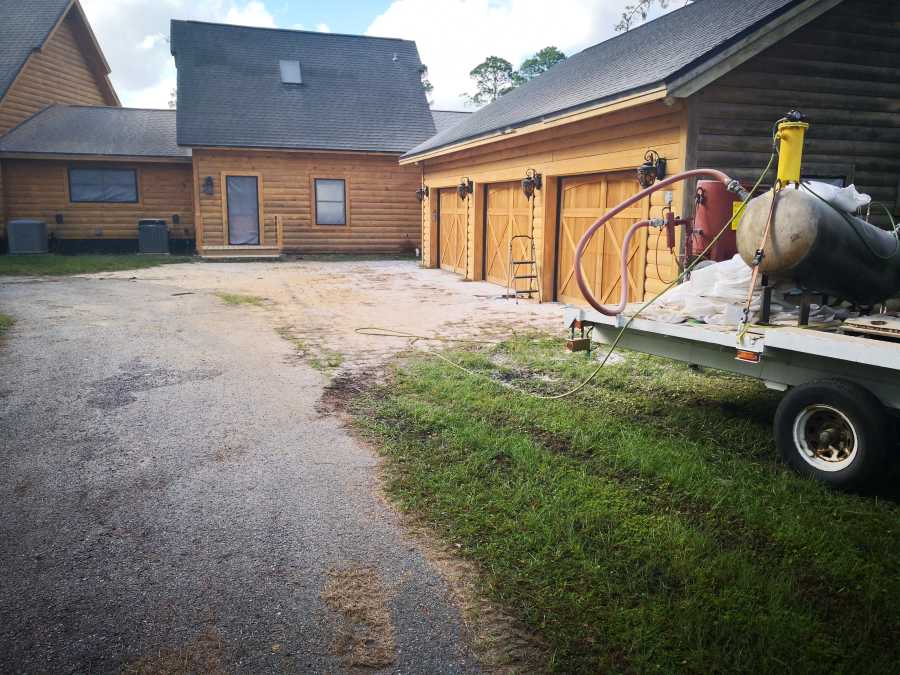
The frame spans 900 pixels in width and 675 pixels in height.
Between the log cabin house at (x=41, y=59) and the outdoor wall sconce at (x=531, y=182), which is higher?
the log cabin house at (x=41, y=59)

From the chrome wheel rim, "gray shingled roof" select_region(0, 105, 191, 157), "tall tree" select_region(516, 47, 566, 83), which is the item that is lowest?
the chrome wheel rim

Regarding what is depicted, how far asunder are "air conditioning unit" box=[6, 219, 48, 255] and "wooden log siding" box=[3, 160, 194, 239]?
3.06 feet

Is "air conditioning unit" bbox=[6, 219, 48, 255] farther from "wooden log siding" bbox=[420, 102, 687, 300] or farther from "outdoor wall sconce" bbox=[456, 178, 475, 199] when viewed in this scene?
"outdoor wall sconce" bbox=[456, 178, 475, 199]

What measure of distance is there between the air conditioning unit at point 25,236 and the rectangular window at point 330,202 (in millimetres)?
8026

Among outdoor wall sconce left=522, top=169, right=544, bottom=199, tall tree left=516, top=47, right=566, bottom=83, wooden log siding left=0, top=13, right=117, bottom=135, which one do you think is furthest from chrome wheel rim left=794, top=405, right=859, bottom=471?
tall tree left=516, top=47, right=566, bottom=83

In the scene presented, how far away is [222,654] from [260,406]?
320cm

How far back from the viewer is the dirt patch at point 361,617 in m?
2.50

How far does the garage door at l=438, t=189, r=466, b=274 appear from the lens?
1582 centimetres

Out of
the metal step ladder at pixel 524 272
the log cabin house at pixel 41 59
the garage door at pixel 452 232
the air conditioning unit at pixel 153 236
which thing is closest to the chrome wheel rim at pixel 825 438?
the metal step ladder at pixel 524 272

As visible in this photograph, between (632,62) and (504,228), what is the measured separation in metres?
3.98

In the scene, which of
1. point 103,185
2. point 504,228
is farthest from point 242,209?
point 504,228

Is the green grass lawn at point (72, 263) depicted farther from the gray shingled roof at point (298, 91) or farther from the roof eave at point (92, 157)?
the gray shingled roof at point (298, 91)

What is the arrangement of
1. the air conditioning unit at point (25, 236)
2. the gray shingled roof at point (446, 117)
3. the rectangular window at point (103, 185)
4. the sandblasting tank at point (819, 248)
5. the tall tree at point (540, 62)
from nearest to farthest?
the sandblasting tank at point (819, 248)
the air conditioning unit at point (25, 236)
the rectangular window at point (103, 185)
the gray shingled roof at point (446, 117)
the tall tree at point (540, 62)

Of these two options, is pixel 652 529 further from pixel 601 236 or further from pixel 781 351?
pixel 601 236
